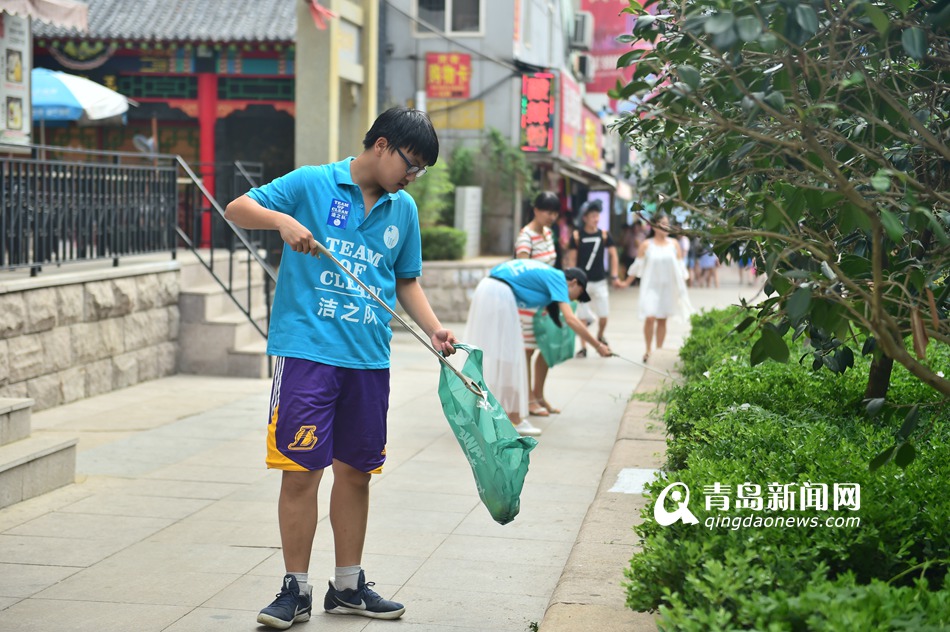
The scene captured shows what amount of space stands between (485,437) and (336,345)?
0.67 meters

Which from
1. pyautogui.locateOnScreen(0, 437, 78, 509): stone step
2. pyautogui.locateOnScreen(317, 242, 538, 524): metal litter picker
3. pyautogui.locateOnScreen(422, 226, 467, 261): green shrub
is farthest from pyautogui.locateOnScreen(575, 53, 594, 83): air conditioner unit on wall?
pyautogui.locateOnScreen(317, 242, 538, 524): metal litter picker

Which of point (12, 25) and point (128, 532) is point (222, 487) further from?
point (12, 25)

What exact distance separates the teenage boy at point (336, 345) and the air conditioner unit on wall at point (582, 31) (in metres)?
23.7

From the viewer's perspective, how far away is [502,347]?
9.10 metres

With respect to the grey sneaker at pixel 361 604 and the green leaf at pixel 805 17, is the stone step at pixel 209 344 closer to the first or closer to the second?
the grey sneaker at pixel 361 604

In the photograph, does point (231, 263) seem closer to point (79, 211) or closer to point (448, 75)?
point (79, 211)

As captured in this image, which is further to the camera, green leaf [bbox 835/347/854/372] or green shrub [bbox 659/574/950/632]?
green leaf [bbox 835/347/854/372]

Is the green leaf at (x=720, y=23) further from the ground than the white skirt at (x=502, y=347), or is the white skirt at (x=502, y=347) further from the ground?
the green leaf at (x=720, y=23)

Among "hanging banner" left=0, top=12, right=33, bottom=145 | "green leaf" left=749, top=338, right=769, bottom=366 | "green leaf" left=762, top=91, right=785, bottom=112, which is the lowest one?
"green leaf" left=749, top=338, right=769, bottom=366

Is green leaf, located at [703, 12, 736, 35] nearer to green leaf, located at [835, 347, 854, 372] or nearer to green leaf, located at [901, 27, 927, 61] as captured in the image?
green leaf, located at [901, 27, 927, 61]

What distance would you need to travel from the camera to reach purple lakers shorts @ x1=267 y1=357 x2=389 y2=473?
14.6 ft

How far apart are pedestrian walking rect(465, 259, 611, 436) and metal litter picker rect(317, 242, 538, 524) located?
14.1ft

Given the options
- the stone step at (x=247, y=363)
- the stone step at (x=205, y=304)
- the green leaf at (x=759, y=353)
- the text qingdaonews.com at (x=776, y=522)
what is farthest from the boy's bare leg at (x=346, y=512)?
the stone step at (x=205, y=304)

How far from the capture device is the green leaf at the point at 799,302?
2842 mm
